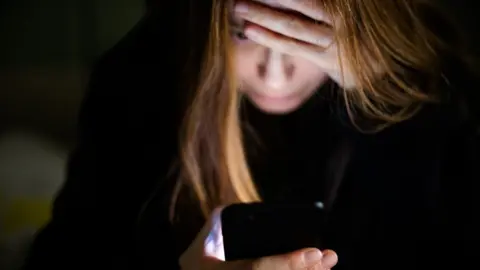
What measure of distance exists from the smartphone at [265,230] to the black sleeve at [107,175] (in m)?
0.09

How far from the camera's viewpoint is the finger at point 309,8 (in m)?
0.52

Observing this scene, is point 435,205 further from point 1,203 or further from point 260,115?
point 1,203

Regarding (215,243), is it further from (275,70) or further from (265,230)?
(275,70)

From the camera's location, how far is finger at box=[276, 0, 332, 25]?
1.71ft

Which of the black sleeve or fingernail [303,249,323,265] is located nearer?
fingernail [303,249,323,265]

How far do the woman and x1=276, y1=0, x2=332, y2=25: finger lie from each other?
36 millimetres

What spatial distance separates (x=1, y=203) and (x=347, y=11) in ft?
1.18

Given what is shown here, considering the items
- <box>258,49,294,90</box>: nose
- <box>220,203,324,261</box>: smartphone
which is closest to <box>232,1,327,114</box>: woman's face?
<box>258,49,294,90</box>: nose

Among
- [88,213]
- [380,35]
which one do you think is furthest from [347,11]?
[88,213]

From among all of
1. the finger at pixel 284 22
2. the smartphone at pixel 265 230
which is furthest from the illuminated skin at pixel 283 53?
the smartphone at pixel 265 230

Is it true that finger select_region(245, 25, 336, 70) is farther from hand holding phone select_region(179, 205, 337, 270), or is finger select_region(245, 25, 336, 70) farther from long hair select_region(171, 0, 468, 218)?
hand holding phone select_region(179, 205, 337, 270)

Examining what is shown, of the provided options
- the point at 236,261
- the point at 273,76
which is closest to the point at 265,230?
the point at 236,261

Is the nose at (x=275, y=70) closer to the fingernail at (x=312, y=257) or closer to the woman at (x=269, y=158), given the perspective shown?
the woman at (x=269, y=158)

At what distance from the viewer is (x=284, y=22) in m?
0.53
